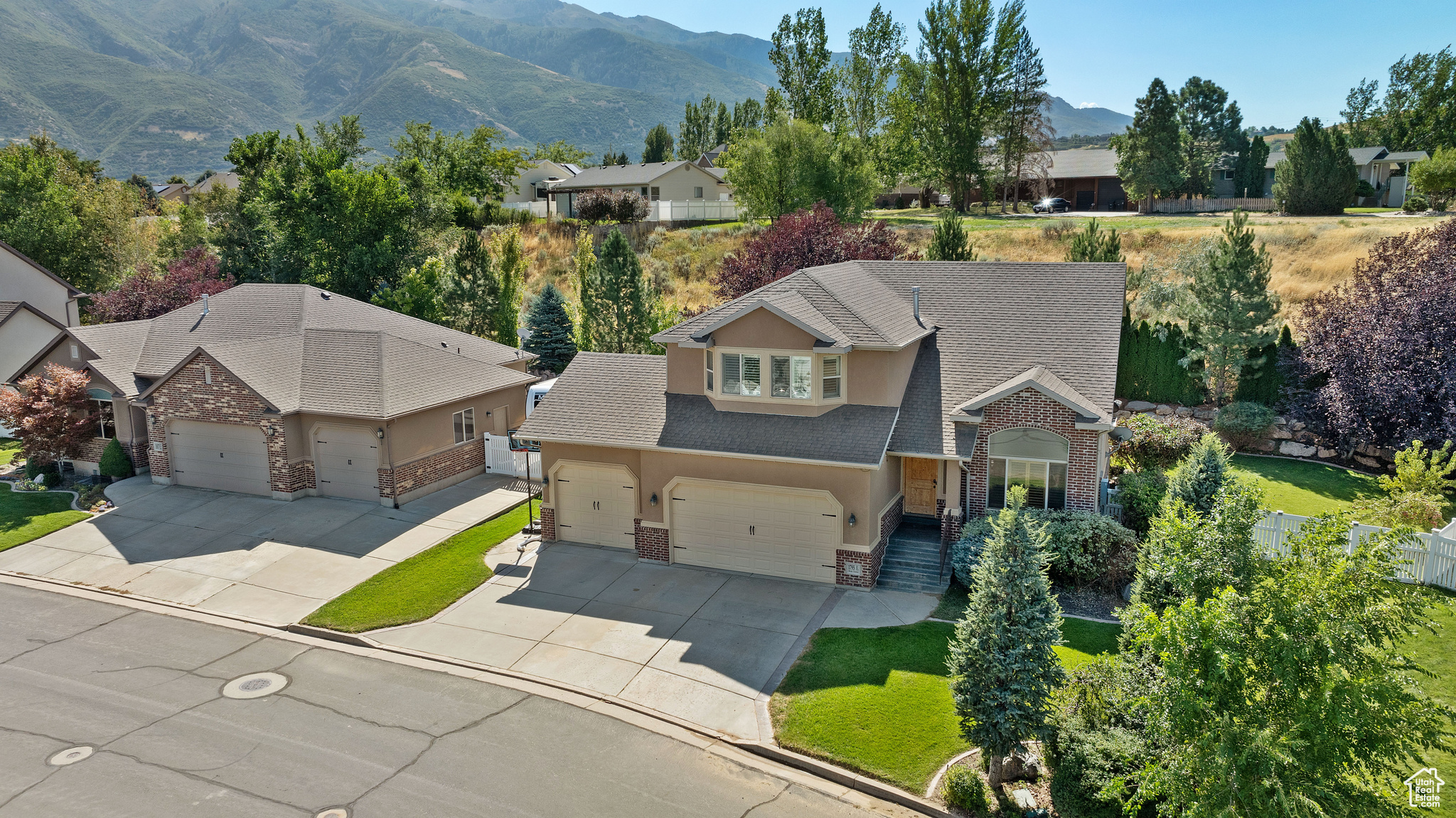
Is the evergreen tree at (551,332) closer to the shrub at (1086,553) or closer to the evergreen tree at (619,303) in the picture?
the evergreen tree at (619,303)

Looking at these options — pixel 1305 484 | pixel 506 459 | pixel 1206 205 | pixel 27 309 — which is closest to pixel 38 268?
pixel 27 309

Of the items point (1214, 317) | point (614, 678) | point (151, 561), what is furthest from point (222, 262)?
point (1214, 317)

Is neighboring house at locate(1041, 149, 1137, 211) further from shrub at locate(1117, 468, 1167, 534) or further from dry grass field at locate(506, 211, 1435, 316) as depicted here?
shrub at locate(1117, 468, 1167, 534)

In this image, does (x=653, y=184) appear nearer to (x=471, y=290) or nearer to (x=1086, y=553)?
(x=471, y=290)

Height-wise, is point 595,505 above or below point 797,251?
below

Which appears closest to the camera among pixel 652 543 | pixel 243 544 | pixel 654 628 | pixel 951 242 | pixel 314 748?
pixel 314 748

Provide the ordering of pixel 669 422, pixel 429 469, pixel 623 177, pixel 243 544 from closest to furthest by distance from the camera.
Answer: pixel 669 422 → pixel 243 544 → pixel 429 469 → pixel 623 177

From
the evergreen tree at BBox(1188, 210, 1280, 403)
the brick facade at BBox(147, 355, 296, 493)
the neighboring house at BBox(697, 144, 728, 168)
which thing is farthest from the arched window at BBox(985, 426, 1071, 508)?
the neighboring house at BBox(697, 144, 728, 168)
